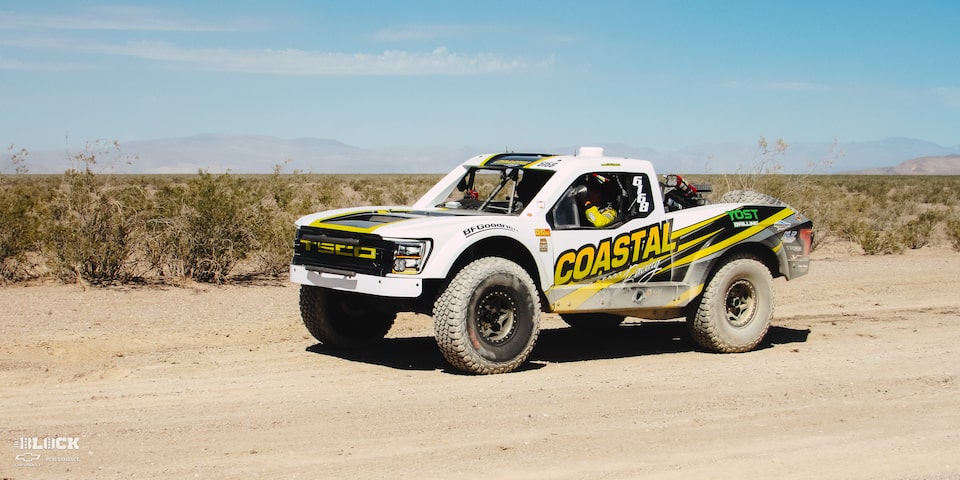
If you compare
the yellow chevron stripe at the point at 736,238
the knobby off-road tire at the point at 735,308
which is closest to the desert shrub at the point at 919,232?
the yellow chevron stripe at the point at 736,238

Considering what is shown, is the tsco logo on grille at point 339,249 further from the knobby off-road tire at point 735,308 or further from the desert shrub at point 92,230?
the desert shrub at point 92,230

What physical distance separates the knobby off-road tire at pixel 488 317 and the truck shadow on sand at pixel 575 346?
0.42 meters

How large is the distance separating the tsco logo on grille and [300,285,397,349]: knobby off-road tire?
722 mm

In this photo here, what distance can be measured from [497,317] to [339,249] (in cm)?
154

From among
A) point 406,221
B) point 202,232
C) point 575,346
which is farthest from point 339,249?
point 202,232

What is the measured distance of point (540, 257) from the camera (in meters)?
9.32

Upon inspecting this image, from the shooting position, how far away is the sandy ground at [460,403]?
6316 mm

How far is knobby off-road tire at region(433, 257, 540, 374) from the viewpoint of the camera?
870cm

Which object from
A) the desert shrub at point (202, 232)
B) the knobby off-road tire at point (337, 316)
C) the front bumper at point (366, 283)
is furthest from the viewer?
the desert shrub at point (202, 232)

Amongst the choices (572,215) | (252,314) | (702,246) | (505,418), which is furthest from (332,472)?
(252,314)

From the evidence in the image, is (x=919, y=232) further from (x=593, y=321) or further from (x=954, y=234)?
(x=593, y=321)

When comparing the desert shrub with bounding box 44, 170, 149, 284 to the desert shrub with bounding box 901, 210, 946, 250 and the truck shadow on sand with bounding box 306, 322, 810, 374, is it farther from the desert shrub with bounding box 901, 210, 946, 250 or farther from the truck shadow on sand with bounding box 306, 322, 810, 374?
the desert shrub with bounding box 901, 210, 946, 250

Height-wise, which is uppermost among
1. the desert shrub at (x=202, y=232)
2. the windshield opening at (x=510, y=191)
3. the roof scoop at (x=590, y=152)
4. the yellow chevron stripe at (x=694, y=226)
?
the roof scoop at (x=590, y=152)

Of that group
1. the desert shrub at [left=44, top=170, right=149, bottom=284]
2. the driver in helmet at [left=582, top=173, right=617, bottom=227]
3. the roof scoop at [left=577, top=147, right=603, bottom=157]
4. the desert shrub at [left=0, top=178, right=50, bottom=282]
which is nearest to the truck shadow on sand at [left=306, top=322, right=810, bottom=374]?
the driver in helmet at [left=582, top=173, right=617, bottom=227]
